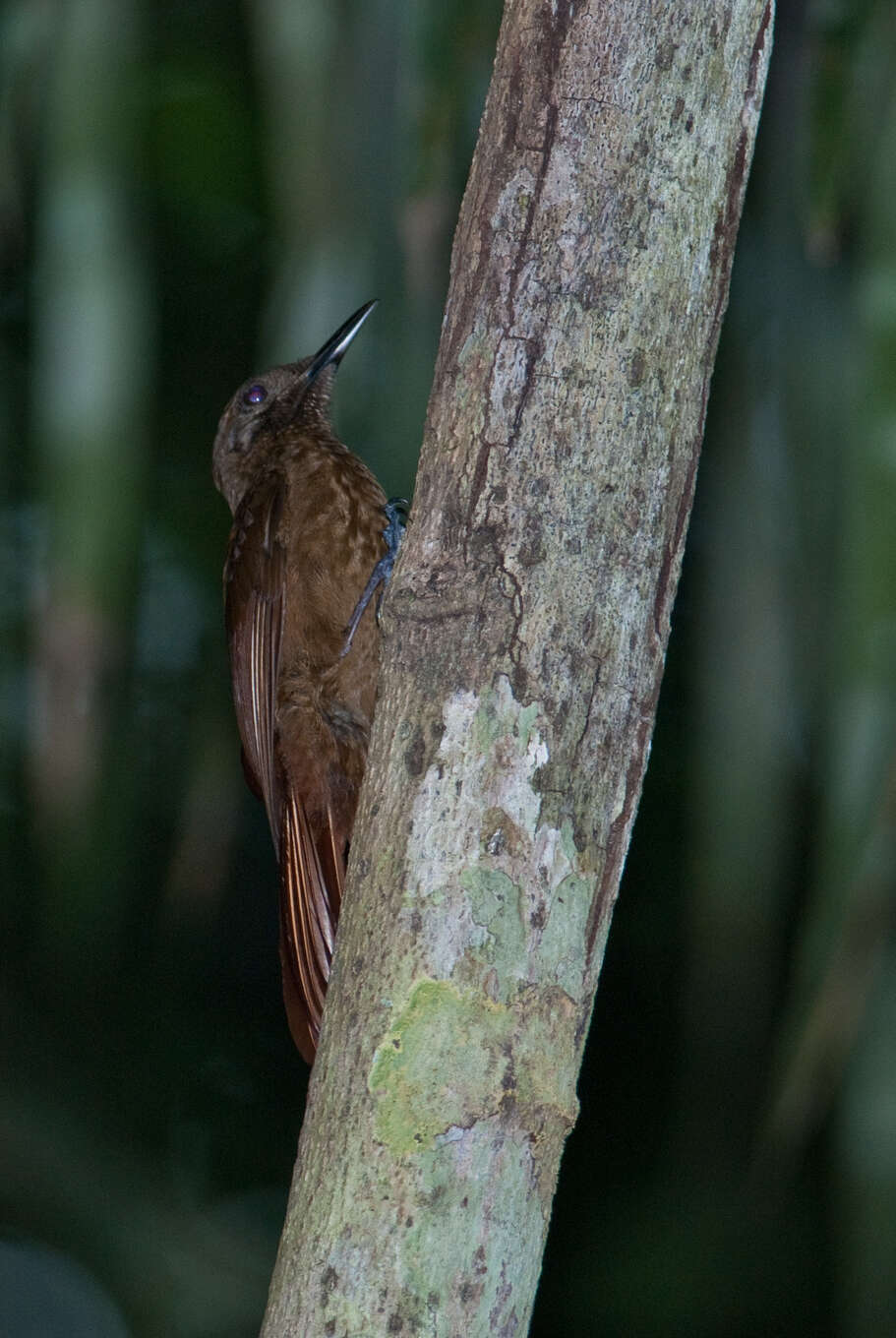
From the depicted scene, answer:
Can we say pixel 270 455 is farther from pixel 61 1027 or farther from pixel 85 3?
pixel 61 1027

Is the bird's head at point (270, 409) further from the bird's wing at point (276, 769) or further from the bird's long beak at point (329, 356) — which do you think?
the bird's wing at point (276, 769)

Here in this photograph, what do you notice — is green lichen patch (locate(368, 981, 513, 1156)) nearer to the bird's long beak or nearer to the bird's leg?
the bird's leg

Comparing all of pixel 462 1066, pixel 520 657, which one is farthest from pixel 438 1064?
pixel 520 657

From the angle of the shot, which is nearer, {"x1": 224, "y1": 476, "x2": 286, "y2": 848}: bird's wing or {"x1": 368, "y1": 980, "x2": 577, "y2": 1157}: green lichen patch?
{"x1": 368, "y1": 980, "x2": 577, "y2": 1157}: green lichen patch

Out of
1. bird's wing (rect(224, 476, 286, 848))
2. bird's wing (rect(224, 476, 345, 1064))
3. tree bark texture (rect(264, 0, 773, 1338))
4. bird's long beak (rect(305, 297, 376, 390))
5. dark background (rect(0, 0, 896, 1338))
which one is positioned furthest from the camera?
bird's long beak (rect(305, 297, 376, 390))

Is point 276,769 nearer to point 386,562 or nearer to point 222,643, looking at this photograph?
point 386,562

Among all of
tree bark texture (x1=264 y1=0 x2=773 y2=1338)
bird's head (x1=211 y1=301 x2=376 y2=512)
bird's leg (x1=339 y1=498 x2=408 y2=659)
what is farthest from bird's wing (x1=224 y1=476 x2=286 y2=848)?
tree bark texture (x1=264 y1=0 x2=773 y2=1338)
